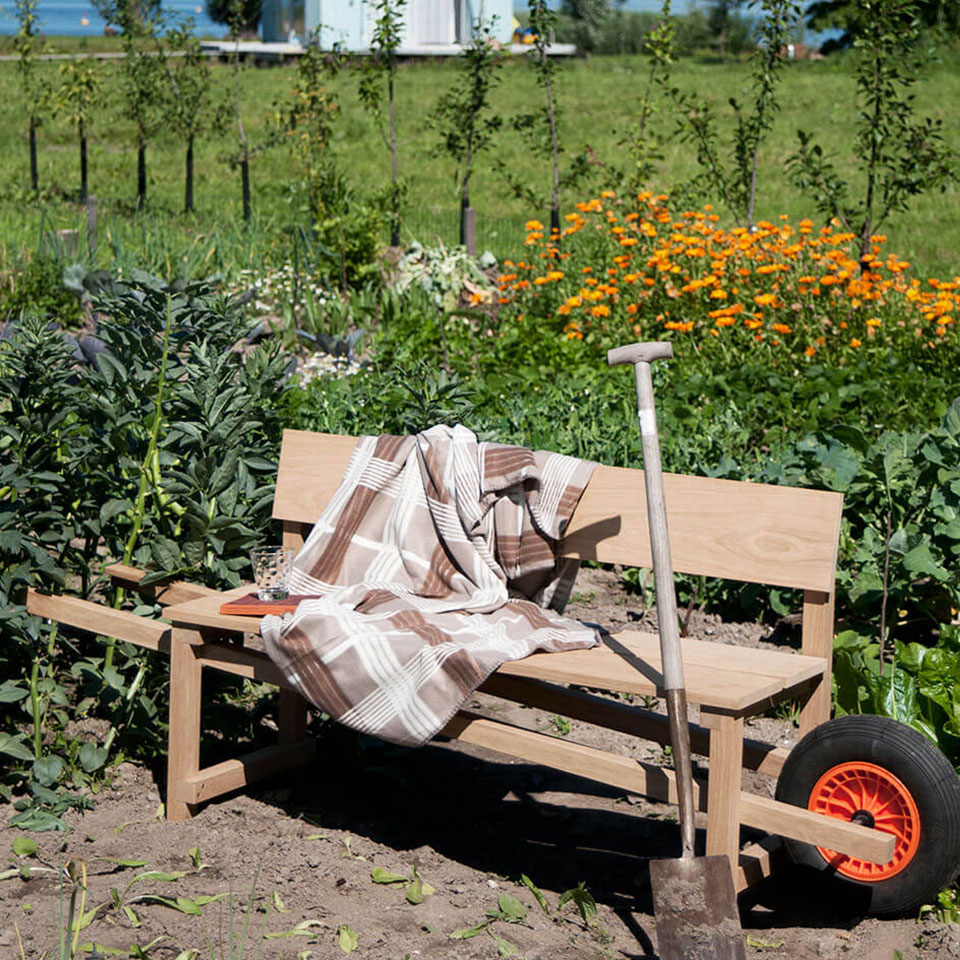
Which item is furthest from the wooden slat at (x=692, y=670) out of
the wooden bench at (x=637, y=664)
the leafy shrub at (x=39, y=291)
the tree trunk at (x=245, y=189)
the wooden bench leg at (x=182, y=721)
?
the tree trunk at (x=245, y=189)

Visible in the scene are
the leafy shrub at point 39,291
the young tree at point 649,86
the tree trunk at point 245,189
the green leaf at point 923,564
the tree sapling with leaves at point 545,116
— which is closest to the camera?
the green leaf at point 923,564

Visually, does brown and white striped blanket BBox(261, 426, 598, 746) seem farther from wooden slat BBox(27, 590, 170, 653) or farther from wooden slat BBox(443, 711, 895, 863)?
wooden slat BBox(27, 590, 170, 653)

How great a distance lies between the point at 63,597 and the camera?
3.38 metres

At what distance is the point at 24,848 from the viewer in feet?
9.44

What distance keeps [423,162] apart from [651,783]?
17489 mm

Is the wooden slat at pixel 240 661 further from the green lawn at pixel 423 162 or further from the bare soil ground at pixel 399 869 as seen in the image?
the green lawn at pixel 423 162

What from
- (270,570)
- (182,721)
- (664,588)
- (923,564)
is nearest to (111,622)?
(182,721)

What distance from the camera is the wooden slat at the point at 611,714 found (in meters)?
2.87

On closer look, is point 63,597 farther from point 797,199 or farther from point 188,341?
point 797,199

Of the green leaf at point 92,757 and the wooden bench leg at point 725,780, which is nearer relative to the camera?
the wooden bench leg at point 725,780

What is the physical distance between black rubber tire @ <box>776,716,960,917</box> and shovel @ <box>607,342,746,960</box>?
28 cm

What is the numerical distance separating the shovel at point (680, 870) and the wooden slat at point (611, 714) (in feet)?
1.12

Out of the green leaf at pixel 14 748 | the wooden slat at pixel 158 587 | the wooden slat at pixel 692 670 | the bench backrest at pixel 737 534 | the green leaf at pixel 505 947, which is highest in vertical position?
the bench backrest at pixel 737 534

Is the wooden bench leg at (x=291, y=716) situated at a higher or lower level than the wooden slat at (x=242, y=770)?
higher
